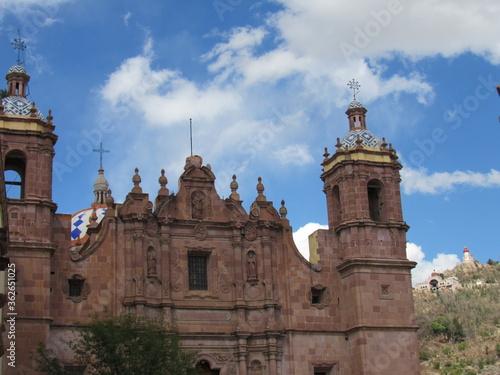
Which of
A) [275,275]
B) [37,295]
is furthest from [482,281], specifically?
[37,295]

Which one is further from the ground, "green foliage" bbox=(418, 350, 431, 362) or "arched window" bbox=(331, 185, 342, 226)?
"arched window" bbox=(331, 185, 342, 226)

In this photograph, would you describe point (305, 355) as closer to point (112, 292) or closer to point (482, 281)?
point (112, 292)

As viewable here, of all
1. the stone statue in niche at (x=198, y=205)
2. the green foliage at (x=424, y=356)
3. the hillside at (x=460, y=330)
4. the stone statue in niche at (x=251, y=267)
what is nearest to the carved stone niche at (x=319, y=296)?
the stone statue in niche at (x=251, y=267)

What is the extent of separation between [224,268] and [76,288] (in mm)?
6255

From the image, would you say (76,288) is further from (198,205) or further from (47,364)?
(198,205)

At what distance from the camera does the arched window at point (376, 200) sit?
124 ft

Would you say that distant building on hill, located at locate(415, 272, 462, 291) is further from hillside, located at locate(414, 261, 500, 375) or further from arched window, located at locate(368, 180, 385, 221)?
arched window, located at locate(368, 180, 385, 221)

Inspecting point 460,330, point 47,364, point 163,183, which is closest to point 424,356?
point 460,330

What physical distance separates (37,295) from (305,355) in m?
11.3

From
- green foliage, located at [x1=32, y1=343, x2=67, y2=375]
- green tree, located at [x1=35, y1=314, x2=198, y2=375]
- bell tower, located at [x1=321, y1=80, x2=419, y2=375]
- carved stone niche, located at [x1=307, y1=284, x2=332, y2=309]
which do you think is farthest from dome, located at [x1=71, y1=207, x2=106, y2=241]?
green tree, located at [x1=35, y1=314, x2=198, y2=375]

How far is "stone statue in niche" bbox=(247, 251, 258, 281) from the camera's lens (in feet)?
114

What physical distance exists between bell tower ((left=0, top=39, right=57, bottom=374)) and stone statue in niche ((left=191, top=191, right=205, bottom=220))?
6044 millimetres

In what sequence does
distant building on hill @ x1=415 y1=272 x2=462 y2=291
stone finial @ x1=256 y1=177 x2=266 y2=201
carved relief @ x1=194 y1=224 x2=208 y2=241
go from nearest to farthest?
carved relief @ x1=194 y1=224 x2=208 y2=241
stone finial @ x1=256 y1=177 x2=266 y2=201
distant building on hill @ x1=415 y1=272 x2=462 y2=291

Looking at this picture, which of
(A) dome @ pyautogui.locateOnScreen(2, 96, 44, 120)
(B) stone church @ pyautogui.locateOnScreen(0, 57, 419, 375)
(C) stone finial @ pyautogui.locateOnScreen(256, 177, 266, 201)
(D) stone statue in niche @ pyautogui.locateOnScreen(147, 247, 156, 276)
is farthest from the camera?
(C) stone finial @ pyautogui.locateOnScreen(256, 177, 266, 201)
